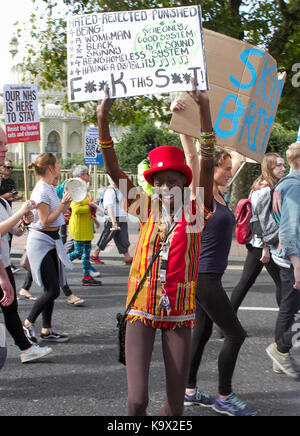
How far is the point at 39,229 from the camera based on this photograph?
16.5 ft

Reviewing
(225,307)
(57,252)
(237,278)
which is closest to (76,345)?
(57,252)

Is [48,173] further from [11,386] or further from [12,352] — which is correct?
[11,386]

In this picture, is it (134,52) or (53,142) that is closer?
(134,52)

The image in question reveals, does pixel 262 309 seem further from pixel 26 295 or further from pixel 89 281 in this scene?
pixel 26 295

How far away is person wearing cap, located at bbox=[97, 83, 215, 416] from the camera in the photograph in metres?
2.61

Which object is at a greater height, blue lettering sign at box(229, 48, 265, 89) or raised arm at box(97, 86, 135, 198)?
blue lettering sign at box(229, 48, 265, 89)

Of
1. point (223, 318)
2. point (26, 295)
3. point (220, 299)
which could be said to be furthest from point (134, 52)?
point (26, 295)

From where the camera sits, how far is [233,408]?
3447 millimetres

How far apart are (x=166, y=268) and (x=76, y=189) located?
2.74 meters

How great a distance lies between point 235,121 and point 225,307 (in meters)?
1.28

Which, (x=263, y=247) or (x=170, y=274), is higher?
(x=170, y=274)

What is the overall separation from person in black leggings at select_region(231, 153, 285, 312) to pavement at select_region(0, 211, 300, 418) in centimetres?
55

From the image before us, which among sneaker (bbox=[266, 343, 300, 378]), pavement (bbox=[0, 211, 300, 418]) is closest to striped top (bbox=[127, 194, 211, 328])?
pavement (bbox=[0, 211, 300, 418])

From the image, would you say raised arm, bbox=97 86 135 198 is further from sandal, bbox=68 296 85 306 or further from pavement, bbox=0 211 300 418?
sandal, bbox=68 296 85 306
